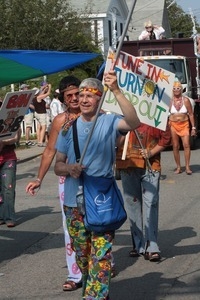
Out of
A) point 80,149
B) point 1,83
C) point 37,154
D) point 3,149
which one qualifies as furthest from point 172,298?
point 37,154

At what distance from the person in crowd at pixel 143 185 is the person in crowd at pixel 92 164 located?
78.2 inches

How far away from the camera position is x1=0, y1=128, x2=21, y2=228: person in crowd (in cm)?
1052

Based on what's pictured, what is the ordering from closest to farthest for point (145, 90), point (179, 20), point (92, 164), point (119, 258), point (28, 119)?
point (92, 164)
point (145, 90)
point (119, 258)
point (28, 119)
point (179, 20)

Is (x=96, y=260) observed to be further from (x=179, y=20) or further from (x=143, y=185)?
(x=179, y=20)

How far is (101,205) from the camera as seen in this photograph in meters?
5.98

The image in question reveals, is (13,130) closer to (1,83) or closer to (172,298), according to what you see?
(1,83)

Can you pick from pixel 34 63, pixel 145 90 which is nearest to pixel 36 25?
pixel 34 63

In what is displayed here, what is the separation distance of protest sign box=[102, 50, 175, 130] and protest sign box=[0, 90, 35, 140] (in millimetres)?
1163

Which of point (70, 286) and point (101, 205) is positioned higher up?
point (101, 205)

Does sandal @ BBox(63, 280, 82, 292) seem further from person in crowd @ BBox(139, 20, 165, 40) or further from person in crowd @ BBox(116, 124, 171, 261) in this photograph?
person in crowd @ BBox(139, 20, 165, 40)

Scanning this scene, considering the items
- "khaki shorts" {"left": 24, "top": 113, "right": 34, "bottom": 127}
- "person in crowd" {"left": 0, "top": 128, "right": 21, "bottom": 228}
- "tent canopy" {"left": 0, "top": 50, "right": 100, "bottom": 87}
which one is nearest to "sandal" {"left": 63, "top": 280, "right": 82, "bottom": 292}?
"tent canopy" {"left": 0, "top": 50, "right": 100, "bottom": 87}

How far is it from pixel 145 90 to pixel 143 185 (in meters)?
1.12

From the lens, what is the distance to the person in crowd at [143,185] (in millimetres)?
8180

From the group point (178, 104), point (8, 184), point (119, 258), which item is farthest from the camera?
point (178, 104)
